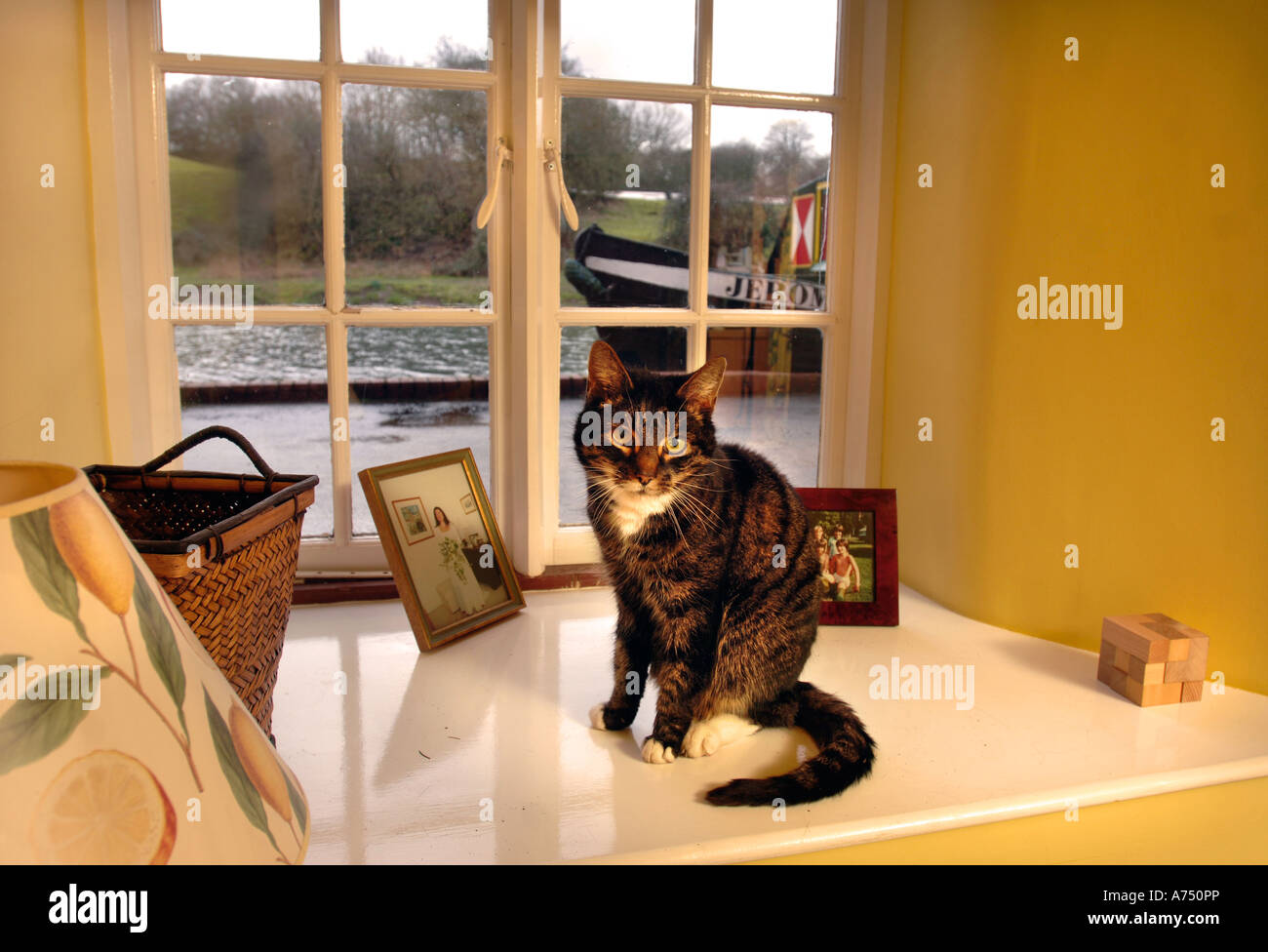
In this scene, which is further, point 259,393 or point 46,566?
point 259,393

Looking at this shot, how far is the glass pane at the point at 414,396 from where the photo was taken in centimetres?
162

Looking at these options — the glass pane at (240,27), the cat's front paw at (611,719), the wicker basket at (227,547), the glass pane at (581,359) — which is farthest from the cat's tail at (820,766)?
the glass pane at (240,27)

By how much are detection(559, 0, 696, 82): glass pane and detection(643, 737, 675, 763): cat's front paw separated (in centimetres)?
119

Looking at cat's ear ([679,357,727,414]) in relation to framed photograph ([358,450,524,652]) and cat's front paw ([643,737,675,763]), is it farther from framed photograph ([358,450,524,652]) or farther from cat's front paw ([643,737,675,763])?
framed photograph ([358,450,524,652])

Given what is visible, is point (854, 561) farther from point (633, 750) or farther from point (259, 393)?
point (259, 393)

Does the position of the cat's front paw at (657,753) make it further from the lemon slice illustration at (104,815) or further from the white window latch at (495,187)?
the white window latch at (495,187)

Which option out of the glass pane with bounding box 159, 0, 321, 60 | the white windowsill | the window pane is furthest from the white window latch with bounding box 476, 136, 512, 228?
the white windowsill

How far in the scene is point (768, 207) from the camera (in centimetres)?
176

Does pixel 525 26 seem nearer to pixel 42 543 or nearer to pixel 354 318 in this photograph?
pixel 354 318

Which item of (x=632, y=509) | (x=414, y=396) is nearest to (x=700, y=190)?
(x=414, y=396)

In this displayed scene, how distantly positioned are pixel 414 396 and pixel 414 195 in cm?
37

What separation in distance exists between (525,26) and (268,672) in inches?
45.0

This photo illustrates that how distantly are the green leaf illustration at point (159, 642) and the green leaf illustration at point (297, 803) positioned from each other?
0.11 m
